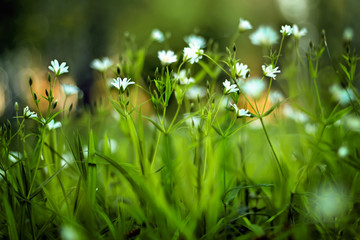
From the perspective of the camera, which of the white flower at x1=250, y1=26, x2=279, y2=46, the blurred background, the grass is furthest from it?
the blurred background

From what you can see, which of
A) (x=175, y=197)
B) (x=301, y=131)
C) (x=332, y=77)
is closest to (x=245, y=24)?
(x=301, y=131)

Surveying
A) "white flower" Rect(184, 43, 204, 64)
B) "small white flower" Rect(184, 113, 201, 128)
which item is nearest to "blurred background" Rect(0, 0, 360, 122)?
"small white flower" Rect(184, 113, 201, 128)

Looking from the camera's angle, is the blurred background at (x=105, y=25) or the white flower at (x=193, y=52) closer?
the white flower at (x=193, y=52)

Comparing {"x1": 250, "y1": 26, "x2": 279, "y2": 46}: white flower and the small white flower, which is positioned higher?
{"x1": 250, "y1": 26, "x2": 279, "y2": 46}: white flower

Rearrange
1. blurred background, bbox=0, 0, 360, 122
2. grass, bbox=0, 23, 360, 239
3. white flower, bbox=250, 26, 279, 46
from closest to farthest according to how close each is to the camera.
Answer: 1. grass, bbox=0, 23, 360, 239
2. white flower, bbox=250, 26, 279, 46
3. blurred background, bbox=0, 0, 360, 122

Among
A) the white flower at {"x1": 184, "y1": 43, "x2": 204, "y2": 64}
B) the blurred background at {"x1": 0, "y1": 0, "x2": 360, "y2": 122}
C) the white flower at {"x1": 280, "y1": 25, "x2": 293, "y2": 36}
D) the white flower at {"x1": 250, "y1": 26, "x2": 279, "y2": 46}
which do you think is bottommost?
the white flower at {"x1": 280, "y1": 25, "x2": 293, "y2": 36}

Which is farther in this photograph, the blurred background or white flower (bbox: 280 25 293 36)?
the blurred background

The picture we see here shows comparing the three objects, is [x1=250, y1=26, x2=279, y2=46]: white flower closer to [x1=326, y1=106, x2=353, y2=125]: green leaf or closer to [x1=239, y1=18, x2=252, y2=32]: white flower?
[x1=239, y1=18, x2=252, y2=32]: white flower

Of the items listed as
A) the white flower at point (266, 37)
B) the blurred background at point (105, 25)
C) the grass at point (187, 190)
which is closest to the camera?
the grass at point (187, 190)

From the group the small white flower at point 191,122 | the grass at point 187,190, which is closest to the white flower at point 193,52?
the grass at point 187,190

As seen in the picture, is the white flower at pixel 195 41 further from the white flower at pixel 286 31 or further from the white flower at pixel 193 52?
the white flower at pixel 286 31
